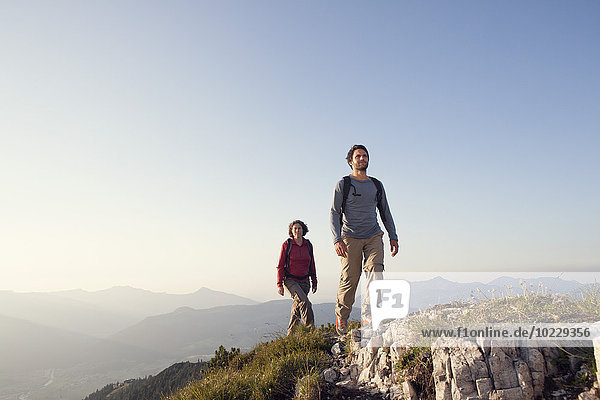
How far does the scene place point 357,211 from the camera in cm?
609

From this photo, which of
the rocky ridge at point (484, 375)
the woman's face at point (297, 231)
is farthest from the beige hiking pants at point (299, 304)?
the rocky ridge at point (484, 375)

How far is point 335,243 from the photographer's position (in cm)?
605

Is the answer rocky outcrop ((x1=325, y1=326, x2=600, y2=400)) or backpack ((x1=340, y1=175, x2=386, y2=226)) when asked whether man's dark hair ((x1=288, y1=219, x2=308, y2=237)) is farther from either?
rocky outcrop ((x1=325, y1=326, x2=600, y2=400))

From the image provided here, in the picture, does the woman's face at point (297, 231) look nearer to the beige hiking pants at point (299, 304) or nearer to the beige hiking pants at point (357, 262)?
the beige hiking pants at point (299, 304)

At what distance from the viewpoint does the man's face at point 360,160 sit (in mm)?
6078

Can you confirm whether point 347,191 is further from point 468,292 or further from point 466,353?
point 466,353

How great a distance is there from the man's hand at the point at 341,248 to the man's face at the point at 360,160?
1.38m

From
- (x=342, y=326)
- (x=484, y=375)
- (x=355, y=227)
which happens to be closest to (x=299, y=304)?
(x=342, y=326)

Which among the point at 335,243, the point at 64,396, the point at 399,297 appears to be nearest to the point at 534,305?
the point at 399,297

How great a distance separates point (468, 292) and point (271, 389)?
11.4 ft

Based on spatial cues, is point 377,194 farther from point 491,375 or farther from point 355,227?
point 491,375

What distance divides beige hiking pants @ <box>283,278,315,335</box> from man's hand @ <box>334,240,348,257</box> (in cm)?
231

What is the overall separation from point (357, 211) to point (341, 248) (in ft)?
2.39

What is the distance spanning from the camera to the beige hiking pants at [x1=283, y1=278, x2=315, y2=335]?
7727 millimetres
